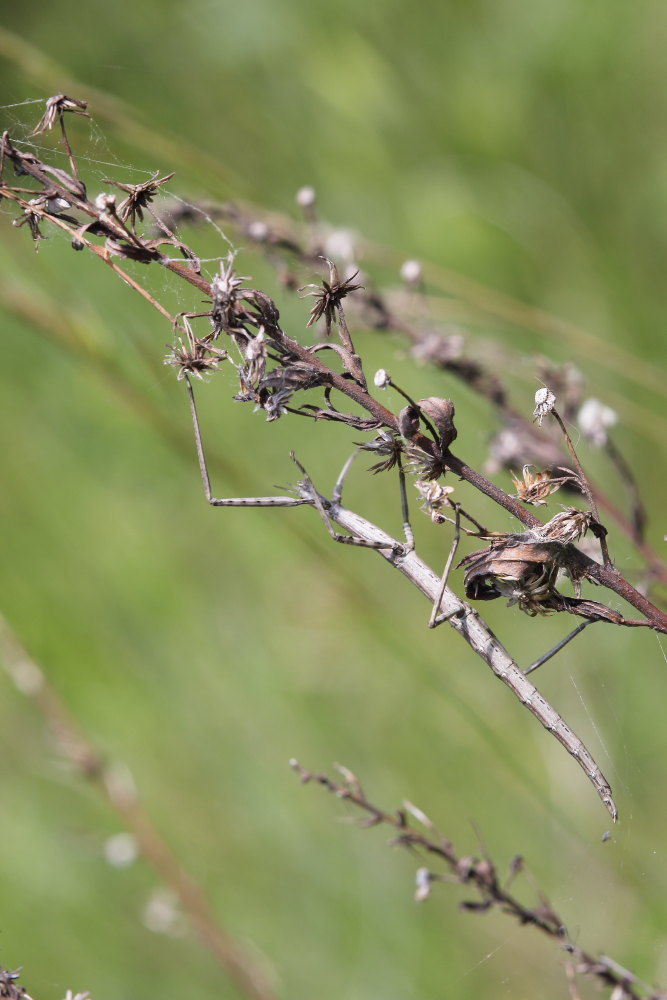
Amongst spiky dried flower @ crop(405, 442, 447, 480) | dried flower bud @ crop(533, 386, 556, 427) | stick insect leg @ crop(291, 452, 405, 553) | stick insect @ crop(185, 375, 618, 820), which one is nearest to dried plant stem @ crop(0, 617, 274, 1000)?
stick insect @ crop(185, 375, 618, 820)

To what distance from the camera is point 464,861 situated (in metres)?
1.53

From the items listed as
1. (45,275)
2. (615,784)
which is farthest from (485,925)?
(45,275)

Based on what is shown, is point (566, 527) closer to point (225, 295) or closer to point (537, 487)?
point (537, 487)

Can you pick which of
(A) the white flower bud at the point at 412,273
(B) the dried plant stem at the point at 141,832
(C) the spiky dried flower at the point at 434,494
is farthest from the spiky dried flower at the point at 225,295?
(B) the dried plant stem at the point at 141,832

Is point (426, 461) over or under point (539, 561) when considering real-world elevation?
over

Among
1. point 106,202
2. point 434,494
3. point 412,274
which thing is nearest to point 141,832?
point 434,494

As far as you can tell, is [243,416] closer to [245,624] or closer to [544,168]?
[245,624]

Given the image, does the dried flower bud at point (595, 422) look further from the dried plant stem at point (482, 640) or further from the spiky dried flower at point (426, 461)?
the spiky dried flower at point (426, 461)

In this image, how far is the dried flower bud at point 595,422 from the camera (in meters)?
2.06

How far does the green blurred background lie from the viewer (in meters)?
3.50

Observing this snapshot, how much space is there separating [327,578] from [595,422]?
131cm

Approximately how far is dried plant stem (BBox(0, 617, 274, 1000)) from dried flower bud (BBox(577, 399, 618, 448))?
1.63m

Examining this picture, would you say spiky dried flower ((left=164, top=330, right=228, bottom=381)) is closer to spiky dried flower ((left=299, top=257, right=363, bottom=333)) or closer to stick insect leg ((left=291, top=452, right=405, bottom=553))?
spiky dried flower ((left=299, top=257, right=363, bottom=333))

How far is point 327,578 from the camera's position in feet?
10.2
